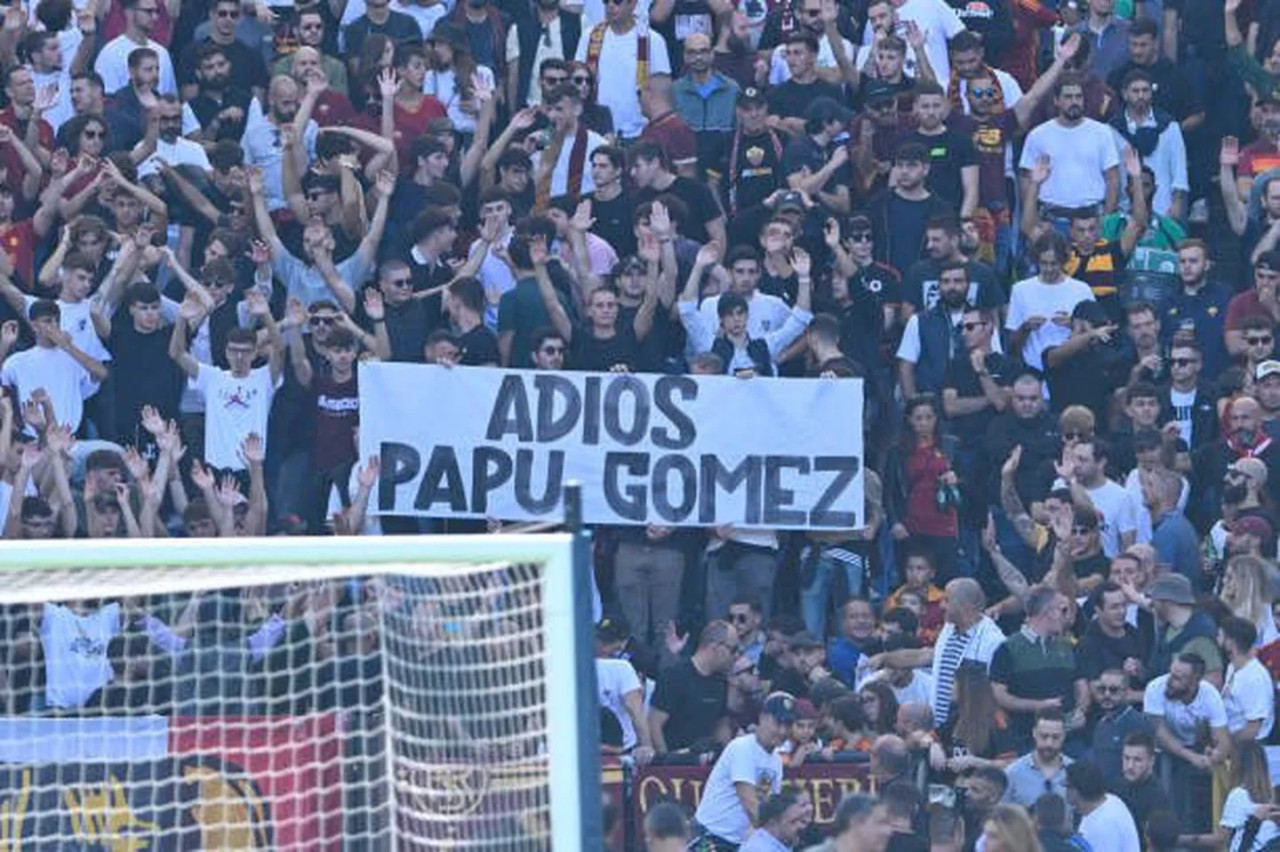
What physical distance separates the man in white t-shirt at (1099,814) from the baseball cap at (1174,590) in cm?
175

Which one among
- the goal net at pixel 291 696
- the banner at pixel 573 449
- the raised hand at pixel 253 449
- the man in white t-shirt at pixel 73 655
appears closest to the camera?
the goal net at pixel 291 696

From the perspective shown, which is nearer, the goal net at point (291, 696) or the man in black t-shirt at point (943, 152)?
the goal net at point (291, 696)

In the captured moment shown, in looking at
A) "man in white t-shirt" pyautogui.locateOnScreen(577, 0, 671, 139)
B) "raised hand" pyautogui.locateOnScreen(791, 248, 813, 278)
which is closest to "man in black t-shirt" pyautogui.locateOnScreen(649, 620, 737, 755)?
"raised hand" pyautogui.locateOnScreen(791, 248, 813, 278)

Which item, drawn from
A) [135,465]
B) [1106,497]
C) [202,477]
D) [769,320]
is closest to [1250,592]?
[1106,497]

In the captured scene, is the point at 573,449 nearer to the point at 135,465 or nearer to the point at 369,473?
the point at 369,473

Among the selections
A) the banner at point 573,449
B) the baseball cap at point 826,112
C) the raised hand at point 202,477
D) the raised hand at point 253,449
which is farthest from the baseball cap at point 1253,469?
the raised hand at point 202,477

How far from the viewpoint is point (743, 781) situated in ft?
55.7

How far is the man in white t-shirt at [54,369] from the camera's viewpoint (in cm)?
1950

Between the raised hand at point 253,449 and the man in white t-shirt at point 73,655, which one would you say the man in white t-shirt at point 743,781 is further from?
the raised hand at point 253,449

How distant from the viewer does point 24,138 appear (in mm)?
21078

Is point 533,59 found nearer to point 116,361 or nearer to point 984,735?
point 116,361

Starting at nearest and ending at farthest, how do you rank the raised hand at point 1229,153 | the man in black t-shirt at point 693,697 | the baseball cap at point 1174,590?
the man in black t-shirt at point 693,697, the baseball cap at point 1174,590, the raised hand at point 1229,153

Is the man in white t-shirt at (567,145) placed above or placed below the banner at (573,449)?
above

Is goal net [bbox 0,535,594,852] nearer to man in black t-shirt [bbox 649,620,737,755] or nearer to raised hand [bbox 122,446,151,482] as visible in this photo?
raised hand [bbox 122,446,151,482]
